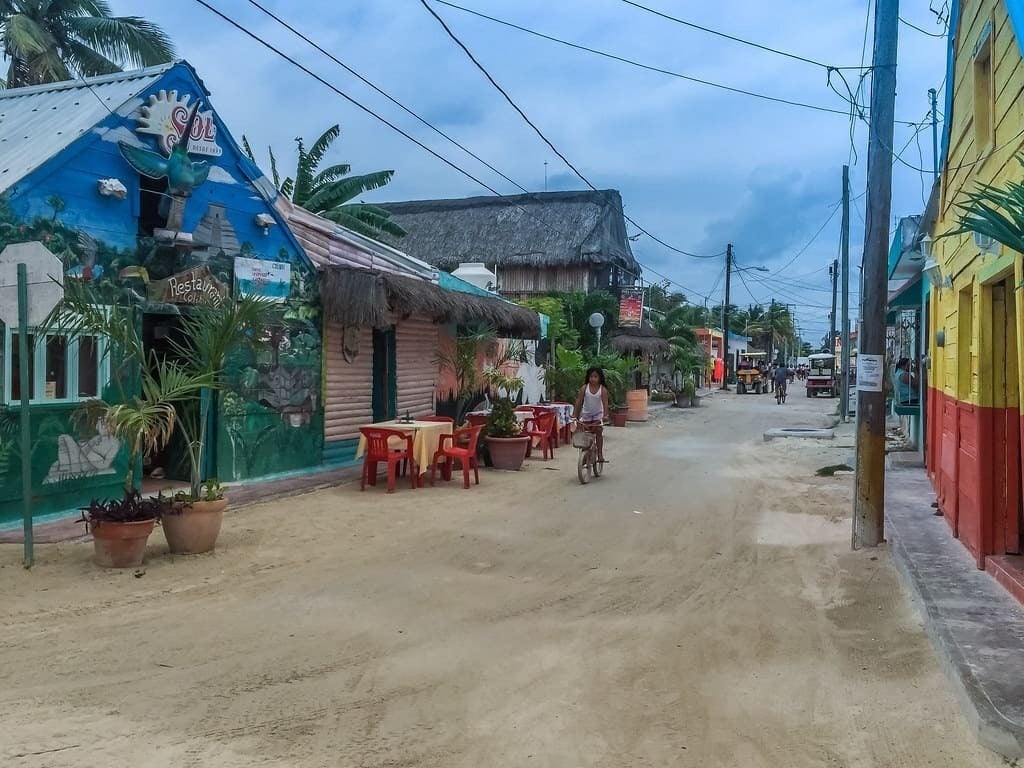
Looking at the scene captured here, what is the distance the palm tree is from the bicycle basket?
49.7 ft

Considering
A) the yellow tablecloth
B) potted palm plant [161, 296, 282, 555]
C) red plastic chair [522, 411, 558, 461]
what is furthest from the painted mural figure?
red plastic chair [522, 411, 558, 461]

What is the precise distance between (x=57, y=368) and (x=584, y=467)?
716 centimetres

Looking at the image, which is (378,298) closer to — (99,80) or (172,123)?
(172,123)

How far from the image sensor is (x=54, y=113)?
30.8ft

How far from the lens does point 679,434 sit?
20422 millimetres

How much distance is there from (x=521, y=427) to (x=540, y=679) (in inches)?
381

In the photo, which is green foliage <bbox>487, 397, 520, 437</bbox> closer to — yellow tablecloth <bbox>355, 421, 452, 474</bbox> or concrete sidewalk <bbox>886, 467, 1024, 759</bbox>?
yellow tablecloth <bbox>355, 421, 452, 474</bbox>

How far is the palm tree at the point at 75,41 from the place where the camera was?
64.5 feet

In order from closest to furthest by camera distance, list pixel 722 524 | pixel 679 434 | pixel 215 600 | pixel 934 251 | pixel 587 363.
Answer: pixel 215 600 → pixel 722 524 → pixel 934 251 → pixel 679 434 → pixel 587 363

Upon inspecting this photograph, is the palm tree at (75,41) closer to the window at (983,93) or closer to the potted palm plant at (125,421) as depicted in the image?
the potted palm plant at (125,421)

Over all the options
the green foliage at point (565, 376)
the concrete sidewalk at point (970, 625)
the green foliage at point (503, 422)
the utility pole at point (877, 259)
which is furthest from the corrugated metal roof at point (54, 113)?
the green foliage at point (565, 376)

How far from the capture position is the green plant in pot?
1322 cm

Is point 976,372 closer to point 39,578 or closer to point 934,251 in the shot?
point 934,251

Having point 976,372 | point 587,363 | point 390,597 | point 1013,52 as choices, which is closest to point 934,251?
point 976,372
